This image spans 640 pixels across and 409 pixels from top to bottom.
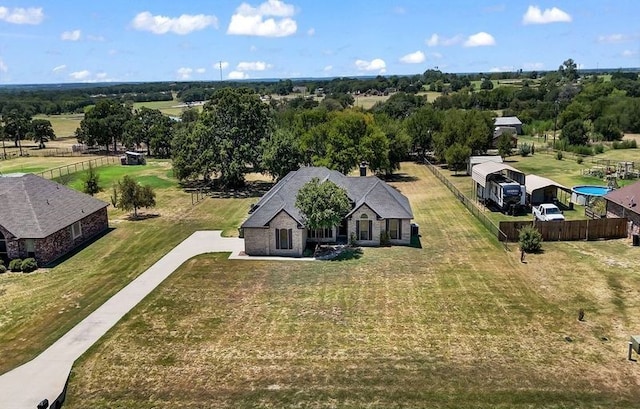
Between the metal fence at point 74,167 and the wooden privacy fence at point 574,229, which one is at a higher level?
the metal fence at point 74,167

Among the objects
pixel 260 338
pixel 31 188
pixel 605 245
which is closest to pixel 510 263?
pixel 605 245

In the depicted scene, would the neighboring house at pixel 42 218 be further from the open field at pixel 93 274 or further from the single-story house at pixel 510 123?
the single-story house at pixel 510 123

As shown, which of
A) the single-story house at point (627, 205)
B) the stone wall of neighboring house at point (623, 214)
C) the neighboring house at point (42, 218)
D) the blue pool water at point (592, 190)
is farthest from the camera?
the blue pool water at point (592, 190)

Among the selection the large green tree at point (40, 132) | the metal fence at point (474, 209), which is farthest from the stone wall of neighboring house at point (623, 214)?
the large green tree at point (40, 132)

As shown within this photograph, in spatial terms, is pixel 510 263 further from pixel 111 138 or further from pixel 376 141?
pixel 111 138

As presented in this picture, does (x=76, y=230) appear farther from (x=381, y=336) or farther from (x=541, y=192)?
(x=541, y=192)

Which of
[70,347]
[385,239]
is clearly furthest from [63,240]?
[385,239]

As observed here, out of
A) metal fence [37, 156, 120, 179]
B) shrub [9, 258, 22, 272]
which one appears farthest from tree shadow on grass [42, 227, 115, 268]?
metal fence [37, 156, 120, 179]
